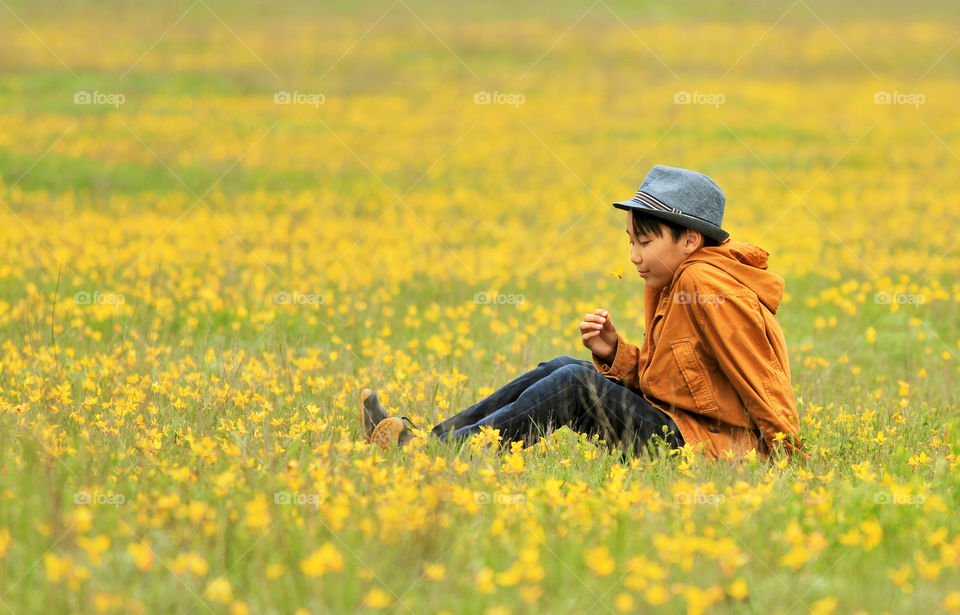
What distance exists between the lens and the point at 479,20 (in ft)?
118

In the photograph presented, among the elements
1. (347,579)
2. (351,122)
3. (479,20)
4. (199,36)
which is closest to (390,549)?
(347,579)

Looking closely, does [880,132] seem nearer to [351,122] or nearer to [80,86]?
[351,122]

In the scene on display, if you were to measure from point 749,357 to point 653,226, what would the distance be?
734 mm

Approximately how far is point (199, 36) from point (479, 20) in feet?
35.8

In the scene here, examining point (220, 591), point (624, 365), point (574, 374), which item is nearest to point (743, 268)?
point (624, 365)

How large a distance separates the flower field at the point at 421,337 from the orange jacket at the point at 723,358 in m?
0.25

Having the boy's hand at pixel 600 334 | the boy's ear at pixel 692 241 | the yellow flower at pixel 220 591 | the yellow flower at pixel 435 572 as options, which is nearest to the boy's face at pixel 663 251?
the boy's ear at pixel 692 241

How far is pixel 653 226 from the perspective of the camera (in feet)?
14.9

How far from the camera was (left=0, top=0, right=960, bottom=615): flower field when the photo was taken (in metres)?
3.10

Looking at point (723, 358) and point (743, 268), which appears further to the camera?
point (743, 268)

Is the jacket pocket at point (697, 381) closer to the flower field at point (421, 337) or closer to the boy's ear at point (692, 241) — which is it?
the flower field at point (421, 337)

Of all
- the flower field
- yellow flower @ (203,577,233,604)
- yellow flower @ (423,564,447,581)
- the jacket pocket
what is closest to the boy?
the jacket pocket

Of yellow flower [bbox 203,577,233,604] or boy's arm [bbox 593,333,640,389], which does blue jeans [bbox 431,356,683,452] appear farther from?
yellow flower [bbox 203,577,233,604]

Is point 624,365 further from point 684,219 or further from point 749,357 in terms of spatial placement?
point 684,219
